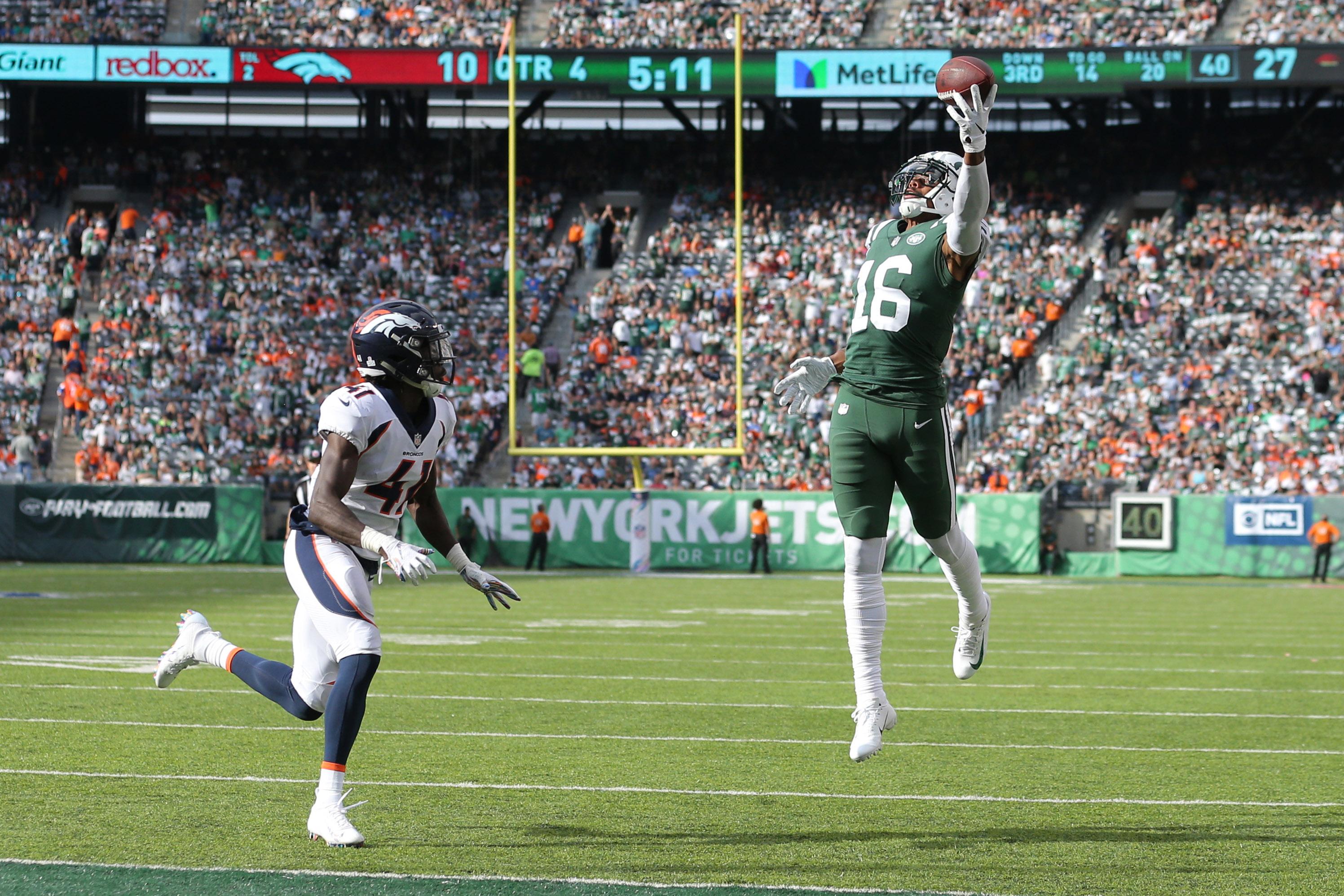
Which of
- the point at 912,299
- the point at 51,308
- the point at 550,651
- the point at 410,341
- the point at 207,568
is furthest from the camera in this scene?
the point at 51,308

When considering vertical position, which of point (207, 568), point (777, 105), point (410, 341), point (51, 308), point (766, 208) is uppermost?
point (777, 105)

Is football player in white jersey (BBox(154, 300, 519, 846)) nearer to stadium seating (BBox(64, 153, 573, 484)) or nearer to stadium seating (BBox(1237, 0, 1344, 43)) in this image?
stadium seating (BBox(64, 153, 573, 484))

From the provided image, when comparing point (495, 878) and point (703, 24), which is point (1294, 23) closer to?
point (703, 24)

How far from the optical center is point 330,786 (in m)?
4.84

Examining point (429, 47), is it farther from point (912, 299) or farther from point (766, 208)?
point (912, 299)

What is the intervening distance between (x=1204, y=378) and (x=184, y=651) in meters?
A: 22.0

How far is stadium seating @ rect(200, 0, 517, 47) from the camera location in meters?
29.1

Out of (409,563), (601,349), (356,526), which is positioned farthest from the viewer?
(601,349)

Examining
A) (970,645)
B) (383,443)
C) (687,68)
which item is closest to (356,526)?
(383,443)

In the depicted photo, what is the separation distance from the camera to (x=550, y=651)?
11.4 m

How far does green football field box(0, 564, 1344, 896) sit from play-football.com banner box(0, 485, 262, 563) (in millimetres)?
11180

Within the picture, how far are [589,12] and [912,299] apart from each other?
25661 millimetres

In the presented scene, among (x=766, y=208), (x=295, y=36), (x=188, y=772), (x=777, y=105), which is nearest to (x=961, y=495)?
(x=766, y=208)

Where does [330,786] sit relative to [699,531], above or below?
above
